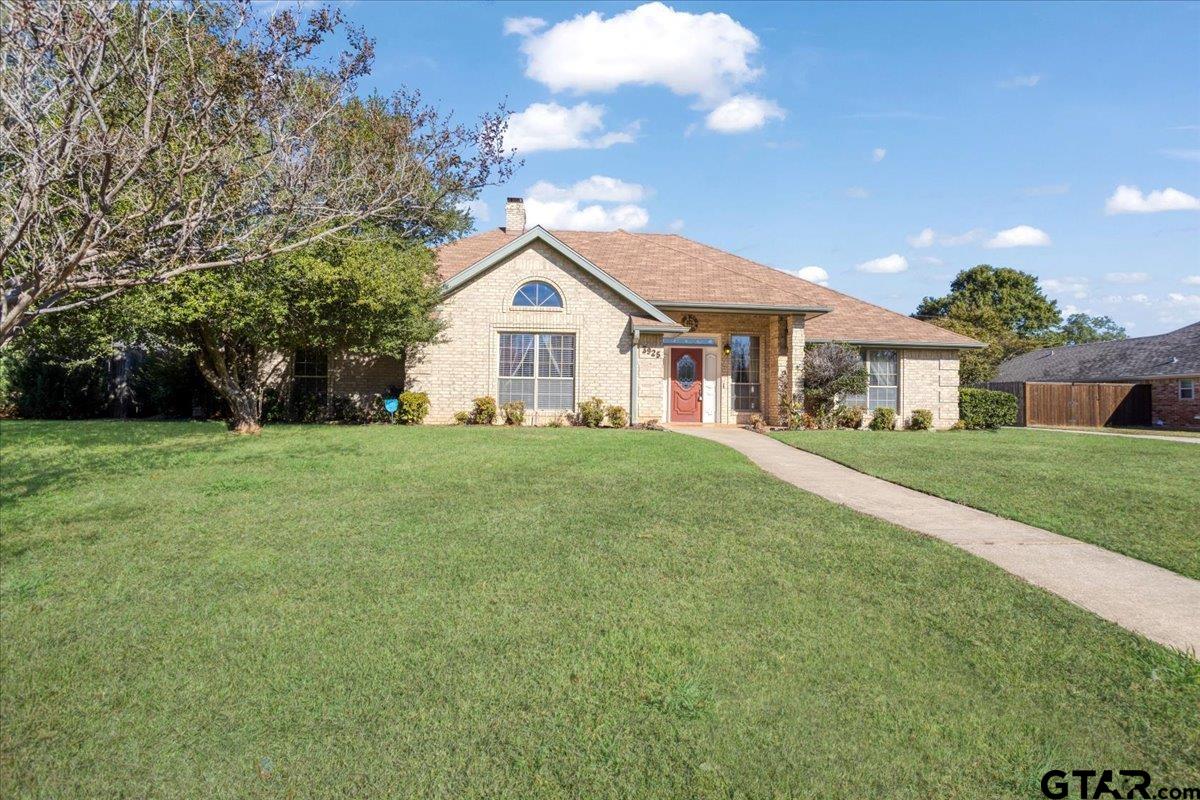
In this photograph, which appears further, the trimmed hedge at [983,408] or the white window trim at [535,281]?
the trimmed hedge at [983,408]

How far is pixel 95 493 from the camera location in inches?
340

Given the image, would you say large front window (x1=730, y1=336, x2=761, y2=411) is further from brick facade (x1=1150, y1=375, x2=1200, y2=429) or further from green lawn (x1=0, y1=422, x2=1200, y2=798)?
brick facade (x1=1150, y1=375, x2=1200, y2=429)

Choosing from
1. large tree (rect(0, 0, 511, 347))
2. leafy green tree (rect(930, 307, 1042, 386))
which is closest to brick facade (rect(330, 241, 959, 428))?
large tree (rect(0, 0, 511, 347))

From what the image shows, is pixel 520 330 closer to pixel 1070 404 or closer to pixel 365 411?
pixel 365 411

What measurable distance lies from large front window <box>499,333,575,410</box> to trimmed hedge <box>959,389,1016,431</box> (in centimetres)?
1287

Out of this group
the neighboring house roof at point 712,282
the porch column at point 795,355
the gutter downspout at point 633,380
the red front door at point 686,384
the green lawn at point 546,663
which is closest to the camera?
the green lawn at point 546,663

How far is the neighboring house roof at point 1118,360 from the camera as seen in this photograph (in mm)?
29609

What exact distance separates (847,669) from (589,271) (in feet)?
51.6

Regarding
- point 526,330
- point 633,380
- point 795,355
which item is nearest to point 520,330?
point 526,330

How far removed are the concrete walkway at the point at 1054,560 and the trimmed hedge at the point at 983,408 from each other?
13706mm

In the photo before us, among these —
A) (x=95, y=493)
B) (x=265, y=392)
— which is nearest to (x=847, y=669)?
(x=95, y=493)

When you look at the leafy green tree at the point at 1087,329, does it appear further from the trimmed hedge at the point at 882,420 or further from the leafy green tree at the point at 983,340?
the trimmed hedge at the point at 882,420

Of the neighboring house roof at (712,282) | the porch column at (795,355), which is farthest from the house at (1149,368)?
the porch column at (795,355)

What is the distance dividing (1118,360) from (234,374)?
38.9 meters
